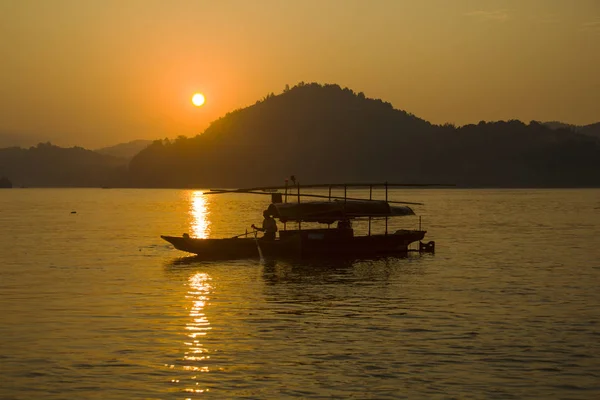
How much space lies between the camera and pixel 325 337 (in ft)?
87.5

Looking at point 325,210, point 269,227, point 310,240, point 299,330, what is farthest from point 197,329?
point 325,210

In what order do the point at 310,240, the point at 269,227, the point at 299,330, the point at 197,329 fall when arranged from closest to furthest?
the point at 299,330
the point at 197,329
the point at 310,240
the point at 269,227

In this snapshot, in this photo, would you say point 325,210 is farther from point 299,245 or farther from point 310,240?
point 299,245

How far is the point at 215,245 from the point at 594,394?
3965 cm

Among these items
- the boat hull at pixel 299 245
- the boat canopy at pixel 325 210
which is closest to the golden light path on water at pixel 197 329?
the boat canopy at pixel 325 210

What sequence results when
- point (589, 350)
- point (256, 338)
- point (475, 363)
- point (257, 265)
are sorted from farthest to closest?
point (257, 265) → point (256, 338) → point (589, 350) → point (475, 363)

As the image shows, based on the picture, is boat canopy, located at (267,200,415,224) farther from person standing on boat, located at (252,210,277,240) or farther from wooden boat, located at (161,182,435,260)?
person standing on boat, located at (252,210,277,240)

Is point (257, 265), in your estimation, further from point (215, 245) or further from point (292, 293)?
point (292, 293)

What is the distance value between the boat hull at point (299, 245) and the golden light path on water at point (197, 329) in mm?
10229

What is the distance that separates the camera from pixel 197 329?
28359mm

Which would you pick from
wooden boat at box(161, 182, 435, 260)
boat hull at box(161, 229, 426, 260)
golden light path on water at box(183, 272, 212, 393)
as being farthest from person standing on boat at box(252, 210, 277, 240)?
golden light path on water at box(183, 272, 212, 393)

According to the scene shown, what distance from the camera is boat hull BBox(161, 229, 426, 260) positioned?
176ft

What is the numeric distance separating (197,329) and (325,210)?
1062 inches

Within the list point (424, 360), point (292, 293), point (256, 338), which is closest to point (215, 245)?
point (292, 293)
